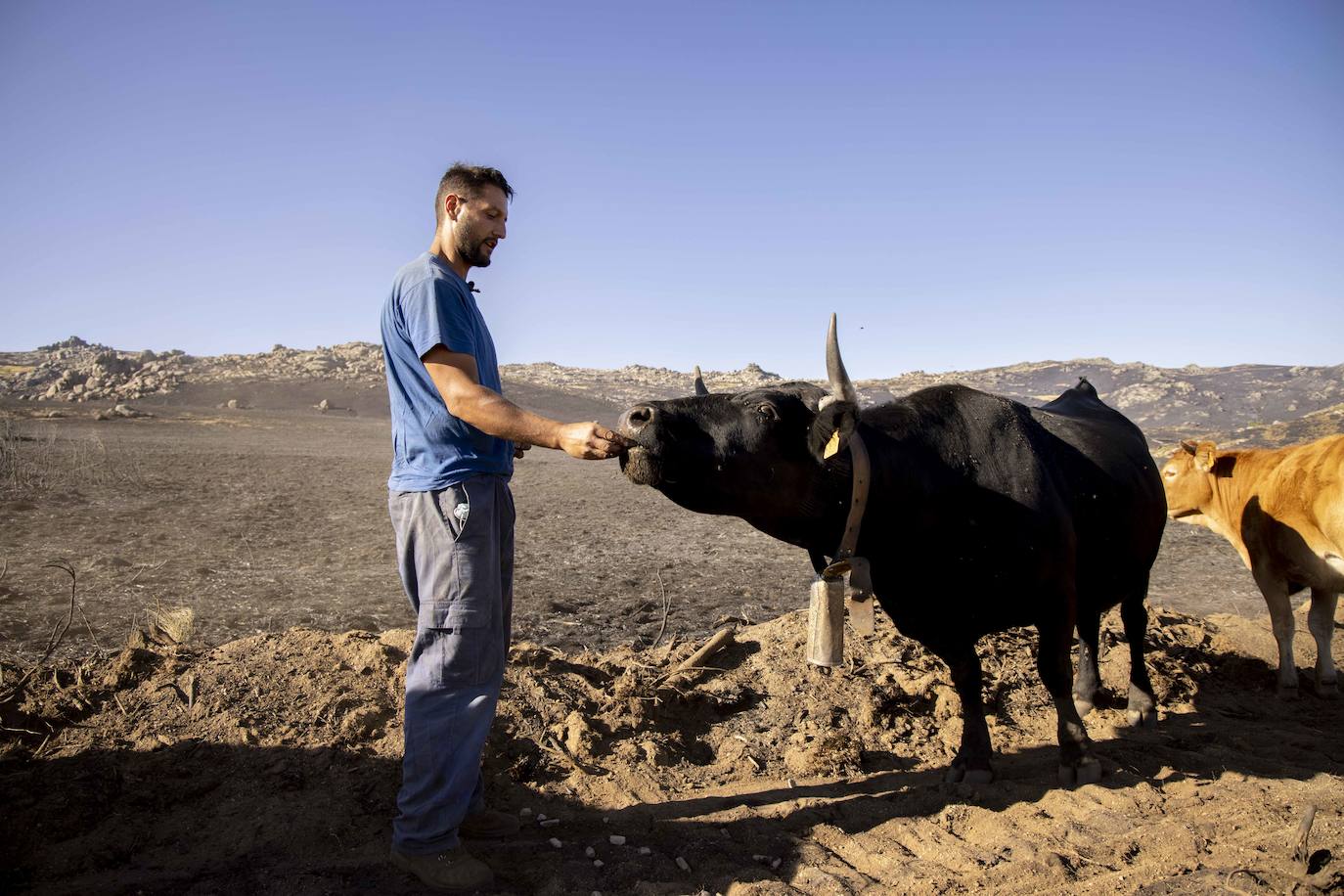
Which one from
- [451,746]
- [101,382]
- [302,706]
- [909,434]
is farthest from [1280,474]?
[101,382]

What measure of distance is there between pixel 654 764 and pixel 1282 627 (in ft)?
17.6

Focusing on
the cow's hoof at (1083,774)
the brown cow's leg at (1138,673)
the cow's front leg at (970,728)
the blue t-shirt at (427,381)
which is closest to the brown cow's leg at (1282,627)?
the brown cow's leg at (1138,673)

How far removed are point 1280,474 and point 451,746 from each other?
7.46m

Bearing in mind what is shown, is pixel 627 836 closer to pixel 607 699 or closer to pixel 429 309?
pixel 607 699

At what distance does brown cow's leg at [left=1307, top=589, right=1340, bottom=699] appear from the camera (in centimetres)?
638

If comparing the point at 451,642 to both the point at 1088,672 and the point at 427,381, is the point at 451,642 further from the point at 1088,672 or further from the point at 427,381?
the point at 1088,672

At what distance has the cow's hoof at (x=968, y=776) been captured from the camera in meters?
4.21

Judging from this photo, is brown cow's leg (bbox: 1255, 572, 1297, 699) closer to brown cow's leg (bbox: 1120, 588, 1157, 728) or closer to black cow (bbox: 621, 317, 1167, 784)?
brown cow's leg (bbox: 1120, 588, 1157, 728)

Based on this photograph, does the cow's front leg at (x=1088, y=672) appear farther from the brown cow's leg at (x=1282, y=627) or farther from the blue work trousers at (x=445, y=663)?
the blue work trousers at (x=445, y=663)

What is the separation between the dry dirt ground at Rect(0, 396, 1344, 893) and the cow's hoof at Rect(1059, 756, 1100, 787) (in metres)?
0.06

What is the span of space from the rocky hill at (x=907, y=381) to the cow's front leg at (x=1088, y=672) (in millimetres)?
18099

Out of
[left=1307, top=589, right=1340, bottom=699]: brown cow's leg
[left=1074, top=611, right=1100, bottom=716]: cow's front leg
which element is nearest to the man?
[left=1074, top=611, right=1100, bottom=716]: cow's front leg

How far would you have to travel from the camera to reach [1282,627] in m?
6.58

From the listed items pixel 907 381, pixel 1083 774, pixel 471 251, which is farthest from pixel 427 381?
pixel 907 381
